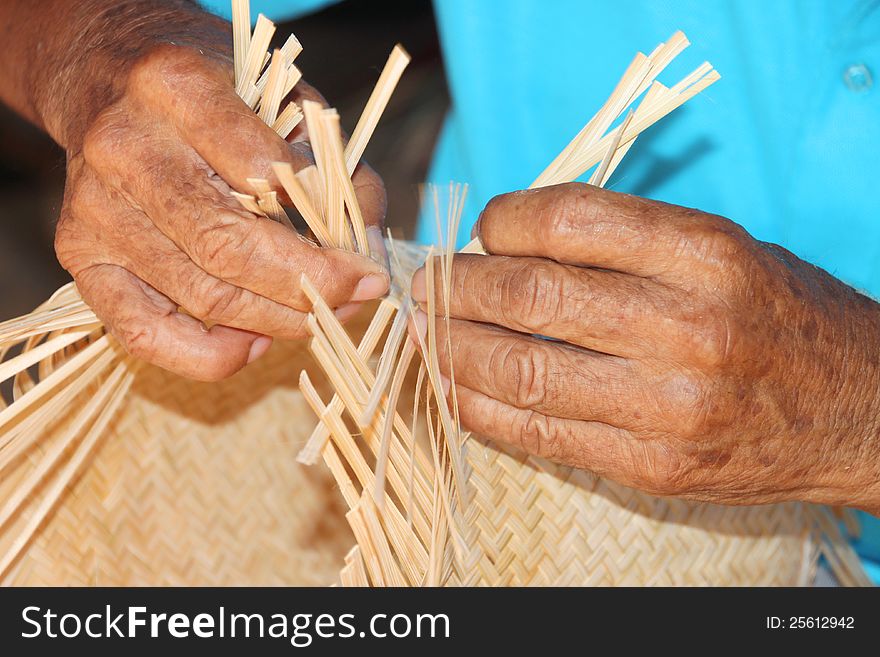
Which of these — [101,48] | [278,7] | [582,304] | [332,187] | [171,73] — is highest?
[278,7]

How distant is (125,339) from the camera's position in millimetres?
779

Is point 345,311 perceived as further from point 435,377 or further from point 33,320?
point 33,320

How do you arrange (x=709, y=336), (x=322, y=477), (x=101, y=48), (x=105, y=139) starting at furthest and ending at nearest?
(x=322, y=477) → (x=101, y=48) → (x=105, y=139) → (x=709, y=336)

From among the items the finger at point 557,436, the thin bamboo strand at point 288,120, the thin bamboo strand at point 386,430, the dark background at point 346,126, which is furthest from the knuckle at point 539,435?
the dark background at point 346,126

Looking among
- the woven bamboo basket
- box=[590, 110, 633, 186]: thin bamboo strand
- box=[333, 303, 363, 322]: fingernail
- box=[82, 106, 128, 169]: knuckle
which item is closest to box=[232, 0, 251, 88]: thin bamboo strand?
the woven bamboo basket

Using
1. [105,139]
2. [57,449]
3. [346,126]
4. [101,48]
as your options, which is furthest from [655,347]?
[346,126]

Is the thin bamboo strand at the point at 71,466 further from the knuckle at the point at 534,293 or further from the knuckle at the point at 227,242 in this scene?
the knuckle at the point at 534,293

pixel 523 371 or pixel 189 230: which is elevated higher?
pixel 189 230

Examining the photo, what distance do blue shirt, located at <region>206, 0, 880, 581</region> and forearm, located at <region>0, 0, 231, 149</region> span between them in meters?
0.26

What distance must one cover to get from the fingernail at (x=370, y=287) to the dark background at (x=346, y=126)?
1.64 meters

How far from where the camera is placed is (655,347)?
25.0 inches

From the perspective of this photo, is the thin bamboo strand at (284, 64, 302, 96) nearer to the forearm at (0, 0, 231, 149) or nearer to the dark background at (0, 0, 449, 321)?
the forearm at (0, 0, 231, 149)

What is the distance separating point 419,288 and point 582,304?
0.51 ft

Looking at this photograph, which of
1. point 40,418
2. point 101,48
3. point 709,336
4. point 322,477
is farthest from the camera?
point 322,477
